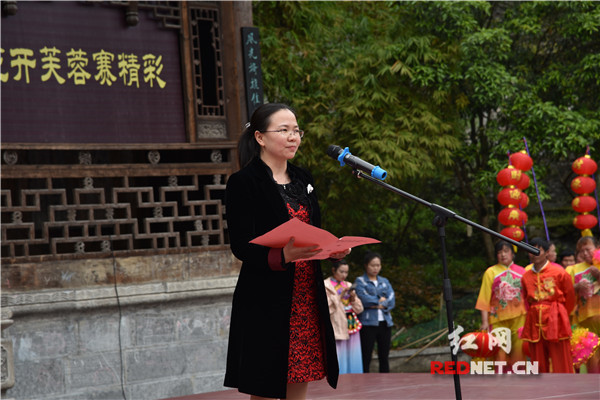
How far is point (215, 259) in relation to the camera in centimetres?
715

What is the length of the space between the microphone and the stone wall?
3.33 metres

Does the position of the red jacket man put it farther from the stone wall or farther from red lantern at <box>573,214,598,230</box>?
the stone wall

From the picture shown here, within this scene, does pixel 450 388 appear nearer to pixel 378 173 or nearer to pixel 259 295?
pixel 378 173

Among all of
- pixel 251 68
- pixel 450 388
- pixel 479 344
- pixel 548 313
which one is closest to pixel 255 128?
pixel 450 388

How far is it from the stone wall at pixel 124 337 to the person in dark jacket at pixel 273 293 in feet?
11.0

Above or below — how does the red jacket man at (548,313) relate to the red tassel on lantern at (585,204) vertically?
below

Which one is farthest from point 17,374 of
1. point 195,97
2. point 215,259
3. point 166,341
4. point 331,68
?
point 331,68

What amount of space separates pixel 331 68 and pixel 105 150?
5770mm

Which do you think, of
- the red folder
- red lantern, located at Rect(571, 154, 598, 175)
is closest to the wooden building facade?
the red folder

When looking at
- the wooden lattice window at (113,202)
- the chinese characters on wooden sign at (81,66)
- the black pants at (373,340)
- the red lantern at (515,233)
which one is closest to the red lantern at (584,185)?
the red lantern at (515,233)

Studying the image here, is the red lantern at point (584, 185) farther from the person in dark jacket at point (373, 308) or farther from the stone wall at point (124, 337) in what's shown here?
the stone wall at point (124, 337)

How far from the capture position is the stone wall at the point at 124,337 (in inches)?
247

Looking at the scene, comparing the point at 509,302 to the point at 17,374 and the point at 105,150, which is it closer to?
the point at 105,150

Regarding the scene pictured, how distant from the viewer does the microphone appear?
11.4 feet
